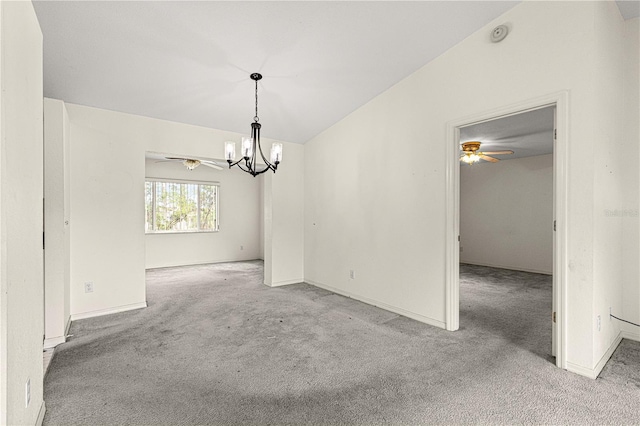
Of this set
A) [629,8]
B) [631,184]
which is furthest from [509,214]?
[629,8]

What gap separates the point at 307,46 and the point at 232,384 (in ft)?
9.13

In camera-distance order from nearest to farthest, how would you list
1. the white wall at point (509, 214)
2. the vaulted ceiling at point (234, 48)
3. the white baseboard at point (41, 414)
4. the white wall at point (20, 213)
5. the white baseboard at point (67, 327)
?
the white wall at point (20, 213), the white baseboard at point (41, 414), the vaulted ceiling at point (234, 48), the white baseboard at point (67, 327), the white wall at point (509, 214)

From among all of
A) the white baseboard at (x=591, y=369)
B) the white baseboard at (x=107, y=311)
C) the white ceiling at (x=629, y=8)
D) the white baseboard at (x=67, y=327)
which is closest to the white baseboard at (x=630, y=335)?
the white baseboard at (x=591, y=369)

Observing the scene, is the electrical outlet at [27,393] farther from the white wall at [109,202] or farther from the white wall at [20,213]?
the white wall at [109,202]

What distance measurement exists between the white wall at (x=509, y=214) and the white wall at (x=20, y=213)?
7234 mm

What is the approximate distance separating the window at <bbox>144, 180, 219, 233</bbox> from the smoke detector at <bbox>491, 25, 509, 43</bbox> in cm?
648

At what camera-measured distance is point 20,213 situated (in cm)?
146

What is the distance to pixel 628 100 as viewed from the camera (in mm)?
2873

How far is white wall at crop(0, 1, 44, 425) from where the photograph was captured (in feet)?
4.11

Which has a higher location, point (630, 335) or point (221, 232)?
point (221, 232)

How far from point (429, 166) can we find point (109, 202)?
3.62m

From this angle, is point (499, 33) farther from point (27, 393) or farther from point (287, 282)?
point (287, 282)

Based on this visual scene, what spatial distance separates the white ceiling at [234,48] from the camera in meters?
2.40

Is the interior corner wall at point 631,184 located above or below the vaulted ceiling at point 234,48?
below
